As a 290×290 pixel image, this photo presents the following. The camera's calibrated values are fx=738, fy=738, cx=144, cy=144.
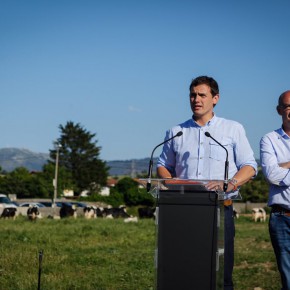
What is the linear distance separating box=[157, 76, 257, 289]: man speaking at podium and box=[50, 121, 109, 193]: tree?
9150cm

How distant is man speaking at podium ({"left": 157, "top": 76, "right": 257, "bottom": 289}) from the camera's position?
555 centimetres

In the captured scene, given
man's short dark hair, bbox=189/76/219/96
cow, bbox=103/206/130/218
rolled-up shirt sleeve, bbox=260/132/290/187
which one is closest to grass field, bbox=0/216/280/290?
man's short dark hair, bbox=189/76/219/96

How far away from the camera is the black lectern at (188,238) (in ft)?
15.3

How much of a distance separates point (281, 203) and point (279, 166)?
10.7 inches

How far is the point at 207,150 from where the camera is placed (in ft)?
18.5

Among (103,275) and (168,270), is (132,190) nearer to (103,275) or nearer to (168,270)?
(103,275)

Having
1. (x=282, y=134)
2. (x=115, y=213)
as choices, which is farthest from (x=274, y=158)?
(x=115, y=213)

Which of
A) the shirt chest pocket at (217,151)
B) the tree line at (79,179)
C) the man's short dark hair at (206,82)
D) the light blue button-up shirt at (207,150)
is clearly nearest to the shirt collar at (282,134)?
the light blue button-up shirt at (207,150)

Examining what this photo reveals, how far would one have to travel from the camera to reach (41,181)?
2980 inches

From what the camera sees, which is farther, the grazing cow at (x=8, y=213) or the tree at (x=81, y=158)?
the tree at (x=81, y=158)

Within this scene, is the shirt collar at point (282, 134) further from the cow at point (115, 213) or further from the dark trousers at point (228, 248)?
the cow at point (115, 213)

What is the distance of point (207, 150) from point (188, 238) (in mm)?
1119

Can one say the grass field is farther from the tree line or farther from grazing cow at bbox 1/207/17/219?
the tree line

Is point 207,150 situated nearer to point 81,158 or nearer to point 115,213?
point 115,213
